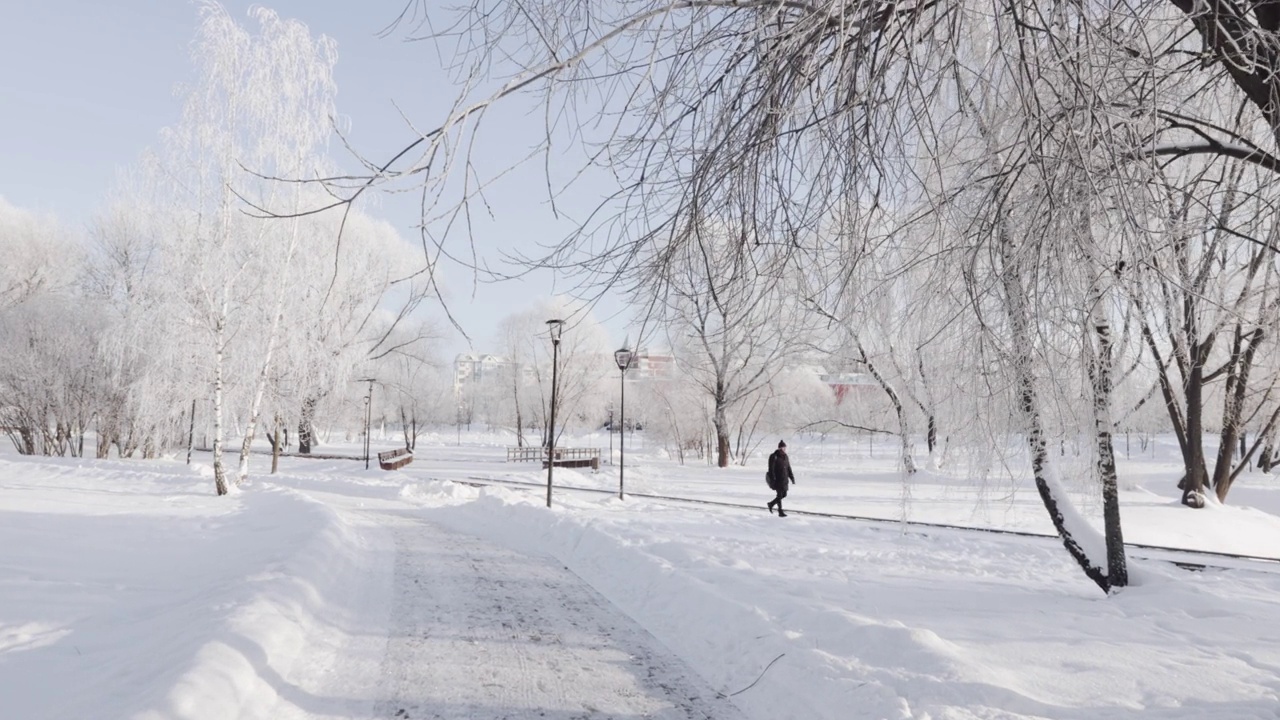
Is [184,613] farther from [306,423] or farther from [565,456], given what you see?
[306,423]

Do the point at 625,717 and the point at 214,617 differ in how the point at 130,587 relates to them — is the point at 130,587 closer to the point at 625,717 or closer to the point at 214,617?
the point at 214,617

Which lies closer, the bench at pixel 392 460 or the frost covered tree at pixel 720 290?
the frost covered tree at pixel 720 290

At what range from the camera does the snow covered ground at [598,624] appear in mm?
4273

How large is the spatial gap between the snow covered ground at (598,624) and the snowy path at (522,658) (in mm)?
28

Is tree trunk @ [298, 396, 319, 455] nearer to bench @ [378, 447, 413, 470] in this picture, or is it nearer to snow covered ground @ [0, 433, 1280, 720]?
bench @ [378, 447, 413, 470]

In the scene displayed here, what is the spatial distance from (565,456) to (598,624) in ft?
99.1

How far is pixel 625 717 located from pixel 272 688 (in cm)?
221

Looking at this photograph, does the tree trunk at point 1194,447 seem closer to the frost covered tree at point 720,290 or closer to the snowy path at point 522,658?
the snowy path at point 522,658

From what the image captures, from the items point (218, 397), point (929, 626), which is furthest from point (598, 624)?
point (218, 397)

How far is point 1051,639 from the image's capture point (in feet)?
18.8

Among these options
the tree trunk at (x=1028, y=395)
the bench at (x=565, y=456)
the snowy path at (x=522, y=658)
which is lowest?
the bench at (x=565, y=456)

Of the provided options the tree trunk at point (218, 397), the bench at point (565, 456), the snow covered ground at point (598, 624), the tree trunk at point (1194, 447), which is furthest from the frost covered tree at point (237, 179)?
the tree trunk at point (1194, 447)

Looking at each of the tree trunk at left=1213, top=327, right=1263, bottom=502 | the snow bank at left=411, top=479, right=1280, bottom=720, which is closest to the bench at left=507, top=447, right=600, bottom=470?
the snow bank at left=411, top=479, right=1280, bottom=720

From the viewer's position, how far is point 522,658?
5180 mm
